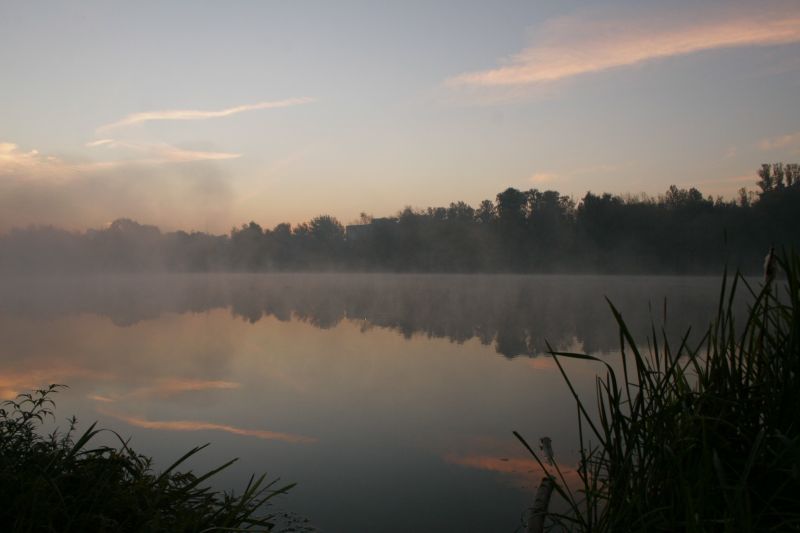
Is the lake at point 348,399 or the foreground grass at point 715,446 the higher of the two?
the foreground grass at point 715,446

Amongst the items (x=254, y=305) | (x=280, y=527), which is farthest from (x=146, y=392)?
(x=254, y=305)

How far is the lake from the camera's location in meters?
4.29

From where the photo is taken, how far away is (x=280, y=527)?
12.0ft

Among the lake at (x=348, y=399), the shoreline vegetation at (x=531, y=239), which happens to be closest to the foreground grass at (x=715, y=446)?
the lake at (x=348, y=399)

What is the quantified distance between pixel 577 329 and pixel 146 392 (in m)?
9.63

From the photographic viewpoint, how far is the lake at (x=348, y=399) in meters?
4.29

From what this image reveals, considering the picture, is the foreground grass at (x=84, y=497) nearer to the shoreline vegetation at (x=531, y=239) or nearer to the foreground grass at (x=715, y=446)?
the foreground grass at (x=715, y=446)

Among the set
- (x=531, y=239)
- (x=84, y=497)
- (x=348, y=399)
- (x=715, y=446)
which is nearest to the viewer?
(x=715, y=446)

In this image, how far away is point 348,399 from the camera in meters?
7.16

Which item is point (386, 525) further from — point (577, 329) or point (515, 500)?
point (577, 329)

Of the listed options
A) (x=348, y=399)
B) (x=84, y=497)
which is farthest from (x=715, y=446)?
(x=348, y=399)

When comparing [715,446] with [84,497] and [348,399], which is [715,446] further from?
[348,399]

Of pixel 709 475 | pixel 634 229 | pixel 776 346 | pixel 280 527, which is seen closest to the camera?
pixel 709 475

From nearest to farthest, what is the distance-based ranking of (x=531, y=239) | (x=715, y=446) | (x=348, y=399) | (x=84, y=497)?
(x=715, y=446) → (x=84, y=497) → (x=348, y=399) → (x=531, y=239)
